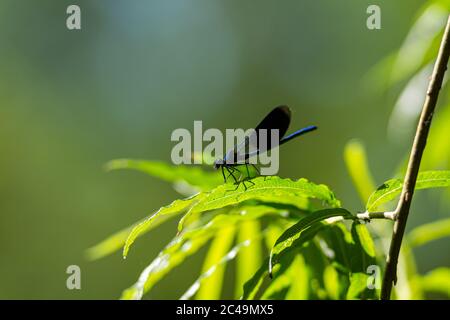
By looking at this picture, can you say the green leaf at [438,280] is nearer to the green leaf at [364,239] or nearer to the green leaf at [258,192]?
the green leaf at [364,239]

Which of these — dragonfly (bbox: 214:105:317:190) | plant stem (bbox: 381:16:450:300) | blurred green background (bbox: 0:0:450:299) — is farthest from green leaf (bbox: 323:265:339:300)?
blurred green background (bbox: 0:0:450:299)

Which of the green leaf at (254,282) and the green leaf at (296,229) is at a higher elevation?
the green leaf at (296,229)

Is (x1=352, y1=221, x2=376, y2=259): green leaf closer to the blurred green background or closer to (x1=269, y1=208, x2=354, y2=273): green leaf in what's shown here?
(x1=269, y1=208, x2=354, y2=273): green leaf

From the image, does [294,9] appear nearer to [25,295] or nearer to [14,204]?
[14,204]

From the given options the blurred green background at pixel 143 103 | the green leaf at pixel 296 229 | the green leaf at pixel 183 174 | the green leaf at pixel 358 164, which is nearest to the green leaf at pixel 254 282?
the green leaf at pixel 296 229

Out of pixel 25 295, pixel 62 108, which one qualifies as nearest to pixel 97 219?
pixel 25 295
